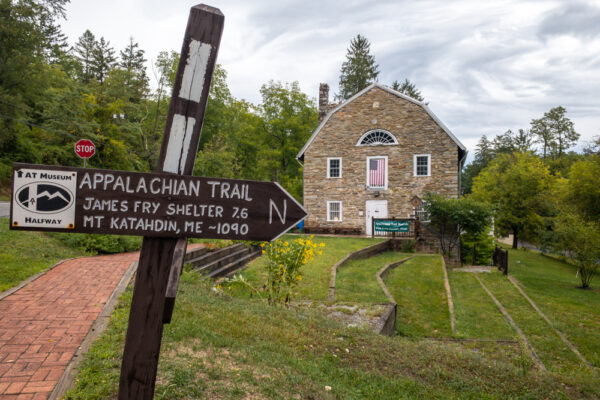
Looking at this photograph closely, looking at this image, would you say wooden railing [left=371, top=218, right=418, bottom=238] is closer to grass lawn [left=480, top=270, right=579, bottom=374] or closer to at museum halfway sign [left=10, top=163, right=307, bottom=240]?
grass lawn [left=480, top=270, right=579, bottom=374]

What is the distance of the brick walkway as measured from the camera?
11.1 feet

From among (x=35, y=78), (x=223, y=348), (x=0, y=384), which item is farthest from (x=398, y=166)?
(x=35, y=78)

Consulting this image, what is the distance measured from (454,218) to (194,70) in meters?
18.7

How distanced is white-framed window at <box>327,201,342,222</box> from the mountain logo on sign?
71.8 ft

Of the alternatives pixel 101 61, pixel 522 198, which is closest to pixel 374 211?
pixel 522 198

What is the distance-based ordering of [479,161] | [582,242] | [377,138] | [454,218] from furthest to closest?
[479,161] < [377,138] < [454,218] < [582,242]

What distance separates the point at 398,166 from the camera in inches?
892

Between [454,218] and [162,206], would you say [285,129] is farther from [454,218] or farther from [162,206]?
[162,206]

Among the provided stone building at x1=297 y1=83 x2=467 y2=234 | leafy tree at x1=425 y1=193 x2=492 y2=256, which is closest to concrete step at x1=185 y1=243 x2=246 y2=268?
stone building at x1=297 y1=83 x2=467 y2=234

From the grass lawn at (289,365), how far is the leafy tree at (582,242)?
12221 mm

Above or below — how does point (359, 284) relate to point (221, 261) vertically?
below

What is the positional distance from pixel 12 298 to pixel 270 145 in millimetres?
28985

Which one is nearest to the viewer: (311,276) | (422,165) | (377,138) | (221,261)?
(311,276)

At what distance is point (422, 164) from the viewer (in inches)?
878
